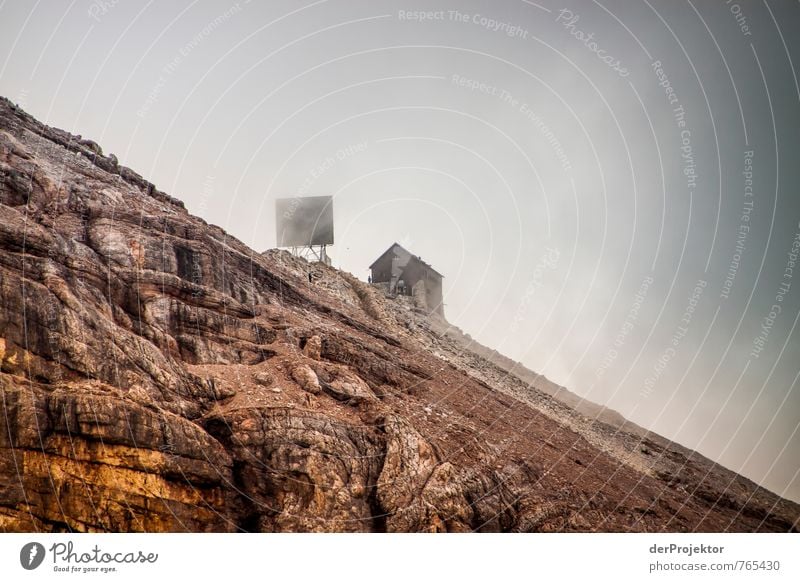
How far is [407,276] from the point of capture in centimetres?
7194

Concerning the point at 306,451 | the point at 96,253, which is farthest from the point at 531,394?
the point at 96,253

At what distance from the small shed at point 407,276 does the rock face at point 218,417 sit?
40024mm

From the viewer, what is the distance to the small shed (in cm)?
7106

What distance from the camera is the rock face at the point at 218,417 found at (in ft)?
48.9
